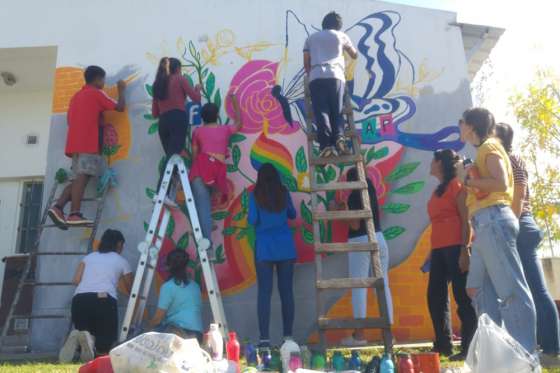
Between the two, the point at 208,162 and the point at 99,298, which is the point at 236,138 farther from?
the point at 99,298

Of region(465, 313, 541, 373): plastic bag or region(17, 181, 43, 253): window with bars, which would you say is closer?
region(465, 313, 541, 373): plastic bag

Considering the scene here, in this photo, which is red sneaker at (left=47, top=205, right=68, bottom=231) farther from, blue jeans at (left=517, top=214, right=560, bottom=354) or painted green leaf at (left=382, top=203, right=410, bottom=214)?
blue jeans at (left=517, top=214, right=560, bottom=354)

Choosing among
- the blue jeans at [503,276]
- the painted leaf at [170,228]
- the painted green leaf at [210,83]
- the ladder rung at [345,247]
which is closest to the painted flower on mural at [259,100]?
the painted green leaf at [210,83]

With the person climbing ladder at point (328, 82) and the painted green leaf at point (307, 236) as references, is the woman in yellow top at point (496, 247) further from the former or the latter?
the painted green leaf at point (307, 236)

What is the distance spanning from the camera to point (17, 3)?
19.2ft

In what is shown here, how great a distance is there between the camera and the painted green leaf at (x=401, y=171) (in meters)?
5.11

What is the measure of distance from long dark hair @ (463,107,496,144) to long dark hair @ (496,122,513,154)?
415 mm

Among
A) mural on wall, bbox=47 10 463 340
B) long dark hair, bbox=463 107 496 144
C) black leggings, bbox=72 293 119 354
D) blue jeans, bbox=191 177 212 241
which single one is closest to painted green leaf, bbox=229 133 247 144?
mural on wall, bbox=47 10 463 340

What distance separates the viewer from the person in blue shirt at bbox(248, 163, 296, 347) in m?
4.07

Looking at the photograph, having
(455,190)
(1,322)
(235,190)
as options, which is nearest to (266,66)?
(235,190)

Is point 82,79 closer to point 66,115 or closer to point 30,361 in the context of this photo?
point 66,115

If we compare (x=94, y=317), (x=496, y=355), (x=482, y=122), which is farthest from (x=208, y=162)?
(x=496, y=355)

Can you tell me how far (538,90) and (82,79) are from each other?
37.3ft

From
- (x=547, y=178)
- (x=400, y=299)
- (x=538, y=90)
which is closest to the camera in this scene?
(x=400, y=299)
